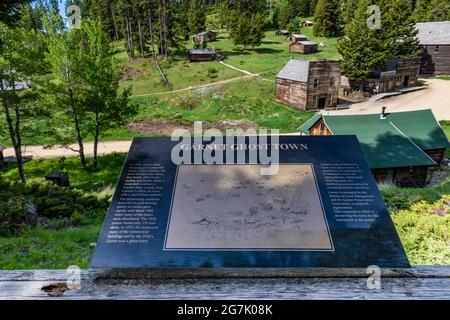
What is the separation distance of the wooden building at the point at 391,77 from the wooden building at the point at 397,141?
21634 mm

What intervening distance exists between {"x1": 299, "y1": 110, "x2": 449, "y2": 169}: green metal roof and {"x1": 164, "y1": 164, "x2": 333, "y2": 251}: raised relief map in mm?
15630

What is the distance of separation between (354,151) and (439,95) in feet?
144

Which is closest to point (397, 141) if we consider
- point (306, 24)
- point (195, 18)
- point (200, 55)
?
point (200, 55)

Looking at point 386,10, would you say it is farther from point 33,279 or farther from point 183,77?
point 33,279

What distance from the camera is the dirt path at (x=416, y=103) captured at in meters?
36.8

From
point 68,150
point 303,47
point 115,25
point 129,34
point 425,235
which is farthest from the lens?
point 115,25

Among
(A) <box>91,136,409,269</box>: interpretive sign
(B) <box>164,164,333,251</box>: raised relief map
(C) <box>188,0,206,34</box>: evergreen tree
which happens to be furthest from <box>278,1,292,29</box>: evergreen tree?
(B) <box>164,164,333,251</box>: raised relief map

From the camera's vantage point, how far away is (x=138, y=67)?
53250 millimetres

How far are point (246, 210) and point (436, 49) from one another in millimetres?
60181

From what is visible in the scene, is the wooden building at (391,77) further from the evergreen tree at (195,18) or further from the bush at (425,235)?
the evergreen tree at (195,18)

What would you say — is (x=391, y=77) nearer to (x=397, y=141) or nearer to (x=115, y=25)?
(x=397, y=141)

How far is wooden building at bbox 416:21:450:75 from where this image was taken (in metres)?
51.9

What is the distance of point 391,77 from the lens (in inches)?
1721

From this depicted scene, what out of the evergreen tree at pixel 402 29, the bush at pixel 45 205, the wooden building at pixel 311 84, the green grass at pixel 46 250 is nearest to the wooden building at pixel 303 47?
the evergreen tree at pixel 402 29
